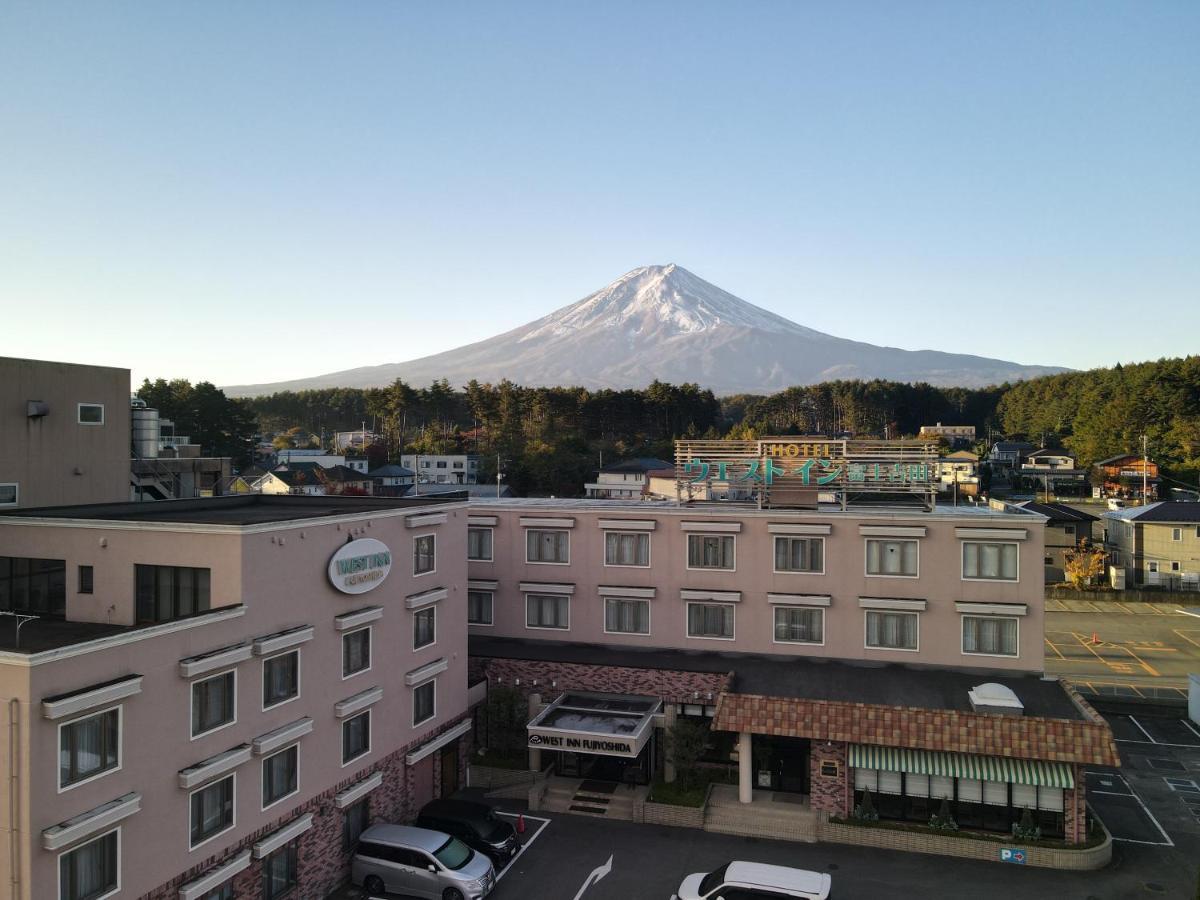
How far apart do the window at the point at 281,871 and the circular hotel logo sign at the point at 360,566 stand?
5.59 m

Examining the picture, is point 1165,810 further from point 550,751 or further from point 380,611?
point 380,611

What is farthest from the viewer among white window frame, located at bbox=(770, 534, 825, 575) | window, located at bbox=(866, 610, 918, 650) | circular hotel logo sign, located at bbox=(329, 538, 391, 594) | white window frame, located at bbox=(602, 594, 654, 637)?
white window frame, located at bbox=(602, 594, 654, 637)

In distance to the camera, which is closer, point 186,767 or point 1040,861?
point 186,767

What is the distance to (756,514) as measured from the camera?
25.0m

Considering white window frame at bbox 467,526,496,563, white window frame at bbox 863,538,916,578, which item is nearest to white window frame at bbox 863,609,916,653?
white window frame at bbox 863,538,916,578

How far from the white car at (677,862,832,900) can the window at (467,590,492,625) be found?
40.7 ft

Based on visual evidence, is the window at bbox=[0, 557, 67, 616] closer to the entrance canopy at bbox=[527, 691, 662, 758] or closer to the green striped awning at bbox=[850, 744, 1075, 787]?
the entrance canopy at bbox=[527, 691, 662, 758]

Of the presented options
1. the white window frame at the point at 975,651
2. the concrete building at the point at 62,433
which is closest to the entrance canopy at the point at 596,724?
the white window frame at the point at 975,651

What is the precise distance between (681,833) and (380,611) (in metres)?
10.1

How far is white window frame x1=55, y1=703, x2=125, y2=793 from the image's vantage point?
1193cm

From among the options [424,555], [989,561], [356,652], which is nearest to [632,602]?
[424,555]

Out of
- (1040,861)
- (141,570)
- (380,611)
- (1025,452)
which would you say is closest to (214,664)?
(141,570)

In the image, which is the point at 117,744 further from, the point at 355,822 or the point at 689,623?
the point at 689,623

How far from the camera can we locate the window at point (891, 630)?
23.8 m
